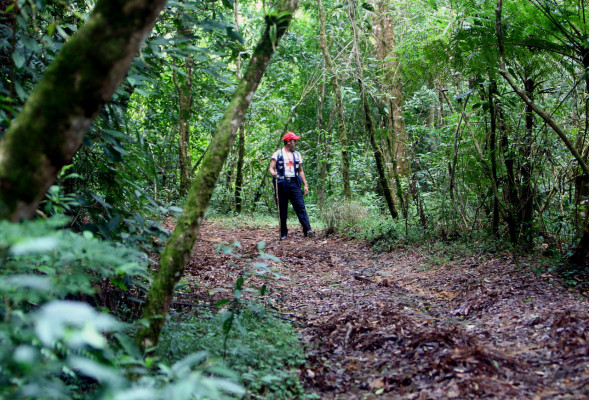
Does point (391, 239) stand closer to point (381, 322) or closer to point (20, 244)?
point (381, 322)

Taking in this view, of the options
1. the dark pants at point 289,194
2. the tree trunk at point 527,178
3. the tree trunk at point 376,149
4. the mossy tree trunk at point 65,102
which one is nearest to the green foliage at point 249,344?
the mossy tree trunk at point 65,102

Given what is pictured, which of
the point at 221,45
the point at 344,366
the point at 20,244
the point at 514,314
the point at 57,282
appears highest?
the point at 221,45

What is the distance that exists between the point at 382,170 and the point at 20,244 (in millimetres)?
7767

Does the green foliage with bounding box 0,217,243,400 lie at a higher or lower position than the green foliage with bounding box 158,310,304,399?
higher

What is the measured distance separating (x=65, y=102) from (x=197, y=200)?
103 cm

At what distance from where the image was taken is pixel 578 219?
446 centimetres

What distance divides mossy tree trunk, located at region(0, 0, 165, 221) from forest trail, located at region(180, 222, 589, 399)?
1.90 m

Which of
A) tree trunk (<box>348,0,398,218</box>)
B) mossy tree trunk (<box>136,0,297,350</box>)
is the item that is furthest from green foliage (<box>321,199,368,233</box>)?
mossy tree trunk (<box>136,0,297,350</box>)

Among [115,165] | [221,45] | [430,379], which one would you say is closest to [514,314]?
[430,379]

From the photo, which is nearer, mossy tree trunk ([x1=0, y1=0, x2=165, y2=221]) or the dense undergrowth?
the dense undergrowth

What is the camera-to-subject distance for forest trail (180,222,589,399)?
258cm

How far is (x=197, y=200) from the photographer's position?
2.63 m

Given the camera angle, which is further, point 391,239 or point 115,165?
point 391,239

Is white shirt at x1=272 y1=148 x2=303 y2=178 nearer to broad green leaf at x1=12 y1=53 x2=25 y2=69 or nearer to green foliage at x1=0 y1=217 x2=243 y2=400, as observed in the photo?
broad green leaf at x1=12 y1=53 x2=25 y2=69
